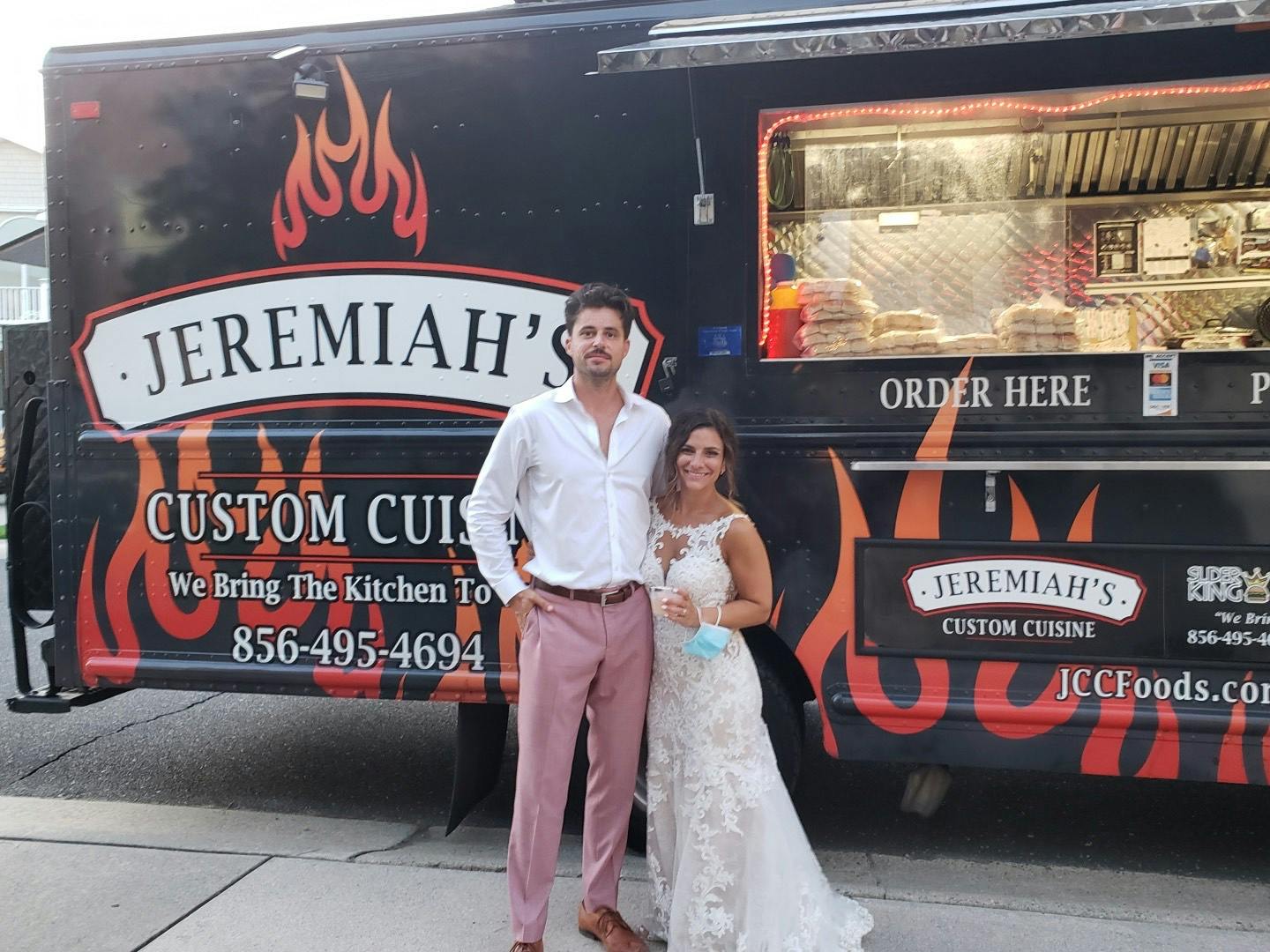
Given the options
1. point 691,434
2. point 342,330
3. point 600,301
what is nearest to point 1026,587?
point 691,434

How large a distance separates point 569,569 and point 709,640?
0.43m

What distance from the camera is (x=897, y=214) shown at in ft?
13.6

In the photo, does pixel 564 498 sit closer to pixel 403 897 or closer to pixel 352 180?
pixel 403 897

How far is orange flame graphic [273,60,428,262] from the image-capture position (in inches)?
159

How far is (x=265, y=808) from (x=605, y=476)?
2.51 meters

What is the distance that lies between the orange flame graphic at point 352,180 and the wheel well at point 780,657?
1.77m

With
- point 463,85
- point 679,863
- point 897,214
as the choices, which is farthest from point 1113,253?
point 679,863

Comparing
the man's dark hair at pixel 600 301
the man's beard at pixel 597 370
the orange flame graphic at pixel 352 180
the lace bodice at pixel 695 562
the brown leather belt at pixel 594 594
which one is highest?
the orange flame graphic at pixel 352 180

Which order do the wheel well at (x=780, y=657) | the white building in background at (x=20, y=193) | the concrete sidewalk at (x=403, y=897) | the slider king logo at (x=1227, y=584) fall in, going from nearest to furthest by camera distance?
the concrete sidewalk at (x=403, y=897), the slider king logo at (x=1227, y=584), the wheel well at (x=780, y=657), the white building in background at (x=20, y=193)

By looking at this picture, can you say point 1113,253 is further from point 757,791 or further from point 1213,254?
point 757,791

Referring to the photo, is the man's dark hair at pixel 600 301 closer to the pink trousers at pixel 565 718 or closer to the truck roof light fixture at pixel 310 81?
the pink trousers at pixel 565 718

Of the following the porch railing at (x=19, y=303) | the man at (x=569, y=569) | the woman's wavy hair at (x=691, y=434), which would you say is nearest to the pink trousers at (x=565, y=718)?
the man at (x=569, y=569)

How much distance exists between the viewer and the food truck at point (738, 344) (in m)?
3.58

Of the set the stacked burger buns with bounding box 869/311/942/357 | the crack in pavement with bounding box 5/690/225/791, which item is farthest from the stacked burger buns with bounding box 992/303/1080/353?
the crack in pavement with bounding box 5/690/225/791
